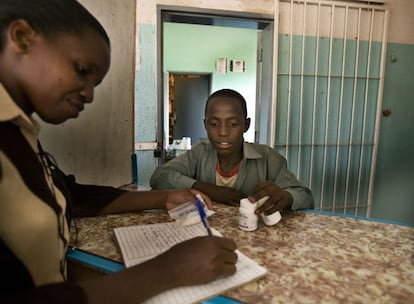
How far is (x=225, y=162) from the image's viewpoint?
133 centimetres

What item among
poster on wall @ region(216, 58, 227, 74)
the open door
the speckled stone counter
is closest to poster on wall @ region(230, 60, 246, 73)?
Answer: poster on wall @ region(216, 58, 227, 74)

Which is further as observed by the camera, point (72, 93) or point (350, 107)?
point (350, 107)

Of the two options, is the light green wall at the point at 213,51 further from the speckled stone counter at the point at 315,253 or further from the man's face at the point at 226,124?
the speckled stone counter at the point at 315,253

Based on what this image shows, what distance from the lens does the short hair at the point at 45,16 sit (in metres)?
0.46

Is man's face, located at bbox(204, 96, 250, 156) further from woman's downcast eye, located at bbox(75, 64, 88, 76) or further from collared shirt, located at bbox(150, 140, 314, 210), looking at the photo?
woman's downcast eye, located at bbox(75, 64, 88, 76)

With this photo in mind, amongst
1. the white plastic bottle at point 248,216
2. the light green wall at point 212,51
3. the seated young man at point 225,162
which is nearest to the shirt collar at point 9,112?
the white plastic bottle at point 248,216

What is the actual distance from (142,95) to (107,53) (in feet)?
5.93

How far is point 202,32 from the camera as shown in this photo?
4.42 meters

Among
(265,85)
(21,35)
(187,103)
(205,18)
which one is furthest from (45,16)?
(187,103)

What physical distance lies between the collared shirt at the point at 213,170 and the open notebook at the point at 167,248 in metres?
0.41

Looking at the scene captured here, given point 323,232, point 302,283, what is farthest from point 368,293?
point 323,232

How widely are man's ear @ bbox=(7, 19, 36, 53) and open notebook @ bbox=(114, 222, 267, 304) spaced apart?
440 millimetres

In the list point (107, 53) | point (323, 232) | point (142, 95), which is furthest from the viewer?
point (142, 95)

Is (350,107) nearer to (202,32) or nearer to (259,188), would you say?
(259,188)
